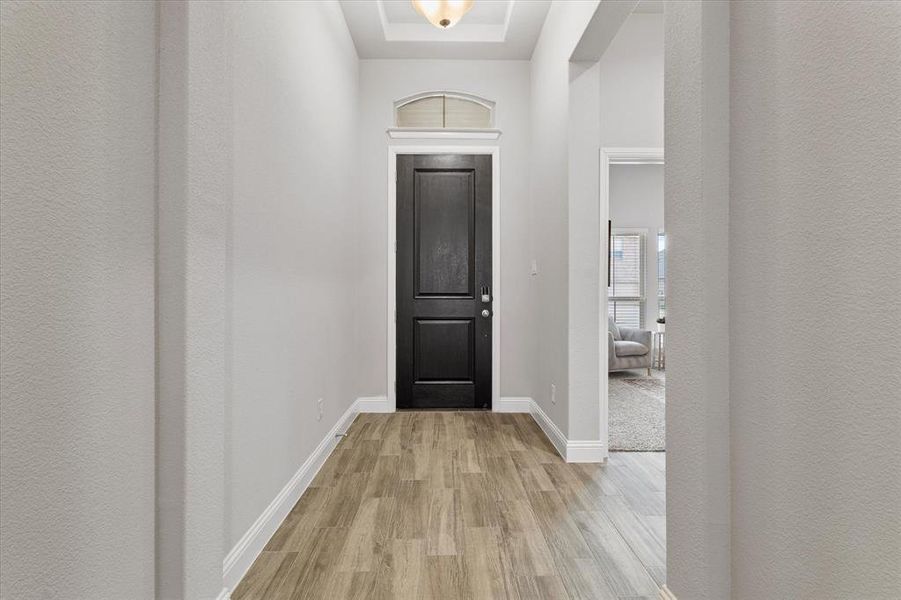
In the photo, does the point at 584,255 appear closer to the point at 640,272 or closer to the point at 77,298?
the point at 77,298

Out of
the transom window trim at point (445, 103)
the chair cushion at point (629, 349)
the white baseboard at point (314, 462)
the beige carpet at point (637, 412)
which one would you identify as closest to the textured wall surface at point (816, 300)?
the white baseboard at point (314, 462)

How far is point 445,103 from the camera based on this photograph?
430 cm

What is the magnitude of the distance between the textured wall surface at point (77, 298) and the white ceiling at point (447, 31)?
2.83m

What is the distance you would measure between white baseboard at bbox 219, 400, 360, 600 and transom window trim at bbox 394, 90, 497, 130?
287cm

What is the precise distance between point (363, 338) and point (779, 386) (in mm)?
3452

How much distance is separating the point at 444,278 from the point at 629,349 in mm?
2990

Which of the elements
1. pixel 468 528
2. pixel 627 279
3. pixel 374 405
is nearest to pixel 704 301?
pixel 468 528

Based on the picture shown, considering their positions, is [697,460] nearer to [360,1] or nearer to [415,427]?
[415,427]

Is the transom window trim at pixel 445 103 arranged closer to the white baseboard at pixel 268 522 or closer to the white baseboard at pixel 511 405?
the white baseboard at pixel 511 405

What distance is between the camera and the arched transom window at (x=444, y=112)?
4289 millimetres

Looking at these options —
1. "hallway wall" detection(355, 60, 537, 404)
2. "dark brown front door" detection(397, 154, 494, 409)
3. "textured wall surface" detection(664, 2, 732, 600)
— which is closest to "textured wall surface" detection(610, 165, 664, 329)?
"hallway wall" detection(355, 60, 537, 404)

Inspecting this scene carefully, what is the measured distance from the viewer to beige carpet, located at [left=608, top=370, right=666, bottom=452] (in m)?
3.36

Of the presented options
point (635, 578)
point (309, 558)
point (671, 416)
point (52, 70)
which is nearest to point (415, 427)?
point (309, 558)

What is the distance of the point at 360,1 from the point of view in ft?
11.0
